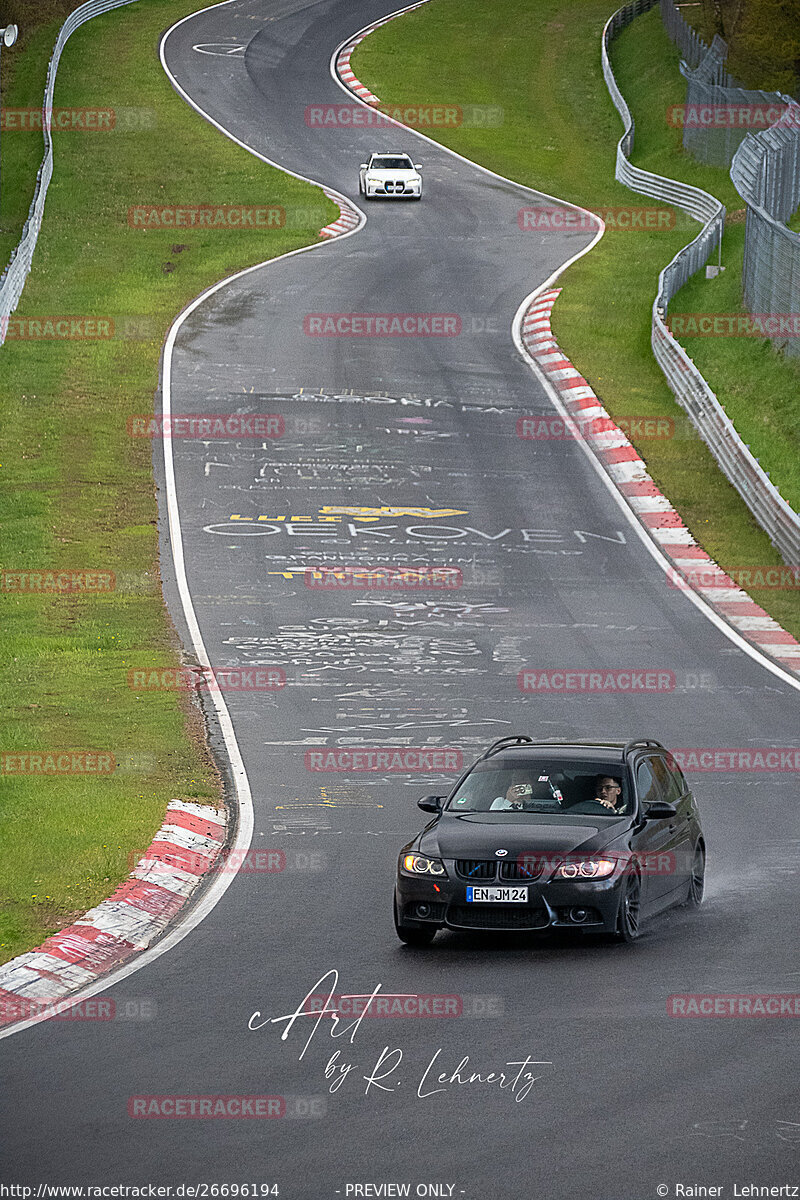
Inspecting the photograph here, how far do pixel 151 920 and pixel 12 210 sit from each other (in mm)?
43363

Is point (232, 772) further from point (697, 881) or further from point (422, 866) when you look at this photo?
point (697, 881)

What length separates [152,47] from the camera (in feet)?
230

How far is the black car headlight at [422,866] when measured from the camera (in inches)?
448

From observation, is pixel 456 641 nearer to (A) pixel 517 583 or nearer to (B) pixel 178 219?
(A) pixel 517 583

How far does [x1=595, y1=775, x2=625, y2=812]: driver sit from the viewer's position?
479 inches

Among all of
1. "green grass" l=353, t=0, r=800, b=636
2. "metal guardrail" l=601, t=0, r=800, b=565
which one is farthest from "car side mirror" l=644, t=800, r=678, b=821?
"metal guardrail" l=601, t=0, r=800, b=565

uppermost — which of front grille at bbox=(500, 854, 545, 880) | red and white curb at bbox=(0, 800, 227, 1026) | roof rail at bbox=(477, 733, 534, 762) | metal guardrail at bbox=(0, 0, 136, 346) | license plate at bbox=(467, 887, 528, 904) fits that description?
front grille at bbox=(500, 854, 545, 880)

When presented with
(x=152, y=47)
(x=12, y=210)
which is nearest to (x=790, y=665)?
(x=12, y=210)

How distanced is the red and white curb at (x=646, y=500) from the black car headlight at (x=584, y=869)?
388 inches

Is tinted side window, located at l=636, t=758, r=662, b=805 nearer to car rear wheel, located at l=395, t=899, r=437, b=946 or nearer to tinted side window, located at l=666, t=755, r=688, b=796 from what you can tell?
tinted side window, located at l=666, t=755, r=688, b=796

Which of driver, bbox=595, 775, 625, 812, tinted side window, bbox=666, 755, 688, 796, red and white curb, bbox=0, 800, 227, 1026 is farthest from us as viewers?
tinted side window, bbox=666, 755, 688, 796

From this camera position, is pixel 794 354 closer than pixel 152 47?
Yes

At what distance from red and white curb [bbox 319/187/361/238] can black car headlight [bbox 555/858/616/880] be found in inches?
1528
